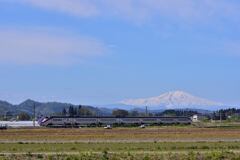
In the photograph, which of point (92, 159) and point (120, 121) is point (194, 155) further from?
point (120, 121)

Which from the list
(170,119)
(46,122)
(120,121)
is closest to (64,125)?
(46,122)

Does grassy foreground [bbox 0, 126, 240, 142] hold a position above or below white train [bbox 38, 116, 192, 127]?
below

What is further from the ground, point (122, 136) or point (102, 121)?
point (102, 121)

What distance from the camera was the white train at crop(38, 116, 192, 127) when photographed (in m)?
175

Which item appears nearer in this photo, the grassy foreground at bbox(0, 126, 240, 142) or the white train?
the grassy foreground at bbox(0, 126, 240, 142)

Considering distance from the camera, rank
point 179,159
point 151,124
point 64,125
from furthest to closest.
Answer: point 151,124 → point 64,125 → point 179,159

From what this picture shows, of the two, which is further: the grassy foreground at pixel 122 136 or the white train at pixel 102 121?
the white train at pixel 102 121

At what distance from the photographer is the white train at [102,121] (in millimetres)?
174625

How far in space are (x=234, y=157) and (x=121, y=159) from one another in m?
8.02

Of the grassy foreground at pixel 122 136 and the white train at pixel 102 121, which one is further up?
the white train at pixel 102 121

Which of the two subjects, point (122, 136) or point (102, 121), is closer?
point (122, 136)

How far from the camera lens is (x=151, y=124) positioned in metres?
185

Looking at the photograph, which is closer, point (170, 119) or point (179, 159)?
point (179, 159)

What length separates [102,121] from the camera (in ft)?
589
